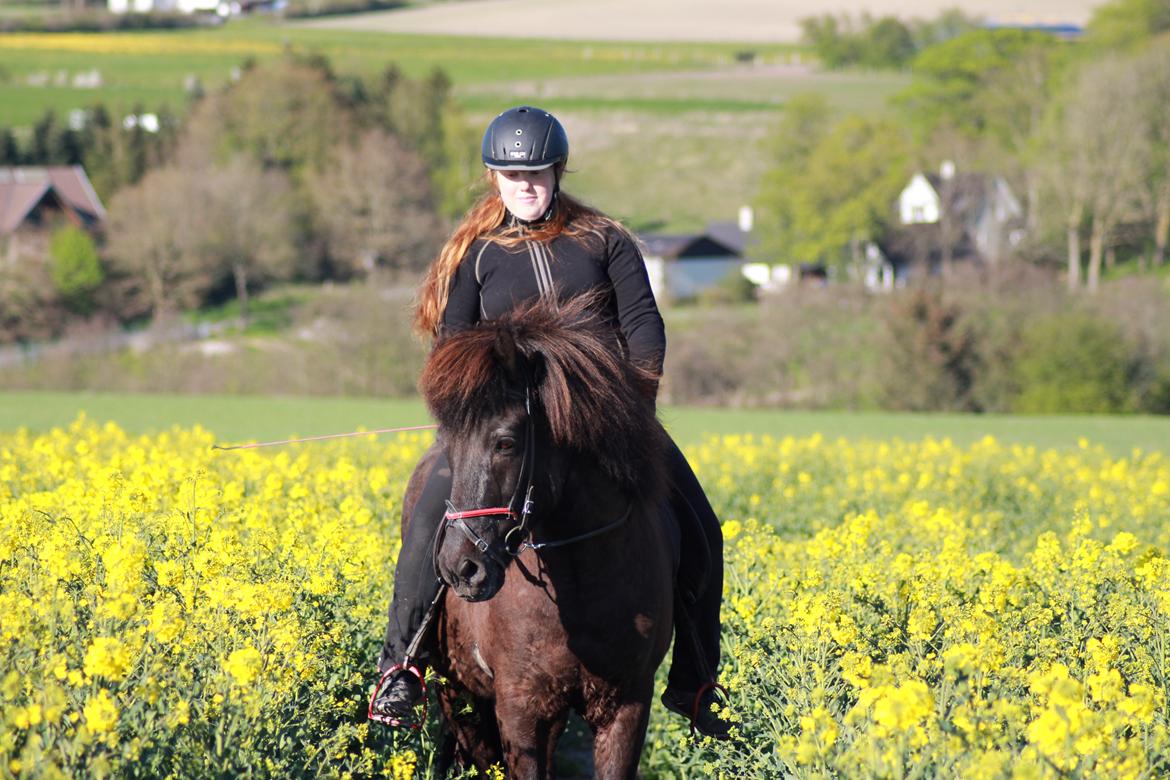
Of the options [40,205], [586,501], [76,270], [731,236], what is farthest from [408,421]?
[731,236]

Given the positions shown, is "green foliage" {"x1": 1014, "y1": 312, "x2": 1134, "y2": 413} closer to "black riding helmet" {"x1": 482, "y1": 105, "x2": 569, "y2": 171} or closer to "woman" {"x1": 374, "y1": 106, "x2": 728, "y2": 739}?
"woman" {"x1": 374, "y1": 106, "x2": 728, "y2": 739}

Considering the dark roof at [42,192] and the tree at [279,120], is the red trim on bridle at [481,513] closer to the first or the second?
the dark roof at [42,192]

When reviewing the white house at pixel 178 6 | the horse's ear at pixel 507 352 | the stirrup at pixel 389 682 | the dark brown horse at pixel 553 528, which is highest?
the white house at pixel 178 6

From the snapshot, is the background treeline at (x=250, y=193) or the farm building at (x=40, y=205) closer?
the background treeline at (x=250, y=193)

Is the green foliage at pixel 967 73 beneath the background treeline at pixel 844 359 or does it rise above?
above

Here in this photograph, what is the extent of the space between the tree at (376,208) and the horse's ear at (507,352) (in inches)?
2700

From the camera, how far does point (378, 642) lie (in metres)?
6.98

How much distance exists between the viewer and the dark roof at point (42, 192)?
3002 inches

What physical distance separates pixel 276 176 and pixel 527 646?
7537 centimetres

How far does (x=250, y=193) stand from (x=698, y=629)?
223 ft

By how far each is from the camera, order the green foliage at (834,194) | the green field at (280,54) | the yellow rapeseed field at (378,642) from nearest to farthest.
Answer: the yellow rapeseed field at (378,642) < the green foliage at (834,194) < the green field at (280,54)

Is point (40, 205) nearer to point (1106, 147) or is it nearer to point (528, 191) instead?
point (1106, 147)

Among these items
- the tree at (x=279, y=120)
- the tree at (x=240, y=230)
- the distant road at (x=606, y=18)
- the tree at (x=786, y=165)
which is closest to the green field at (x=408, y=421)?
the tree at (x=240, y=230)

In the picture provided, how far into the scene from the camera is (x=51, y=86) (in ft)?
322
